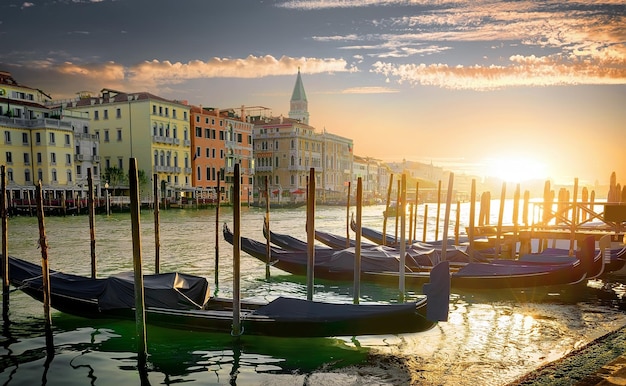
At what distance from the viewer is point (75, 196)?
111 feet

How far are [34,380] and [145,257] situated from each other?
36.0 feet

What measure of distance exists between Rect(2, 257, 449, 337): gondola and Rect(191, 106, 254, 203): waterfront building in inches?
1268

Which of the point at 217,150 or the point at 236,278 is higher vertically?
the point at 217,150

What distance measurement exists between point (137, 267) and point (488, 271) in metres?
7.11

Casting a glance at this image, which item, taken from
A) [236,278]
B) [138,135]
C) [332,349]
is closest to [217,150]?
[138,135]

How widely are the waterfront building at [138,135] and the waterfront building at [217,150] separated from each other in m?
2.55

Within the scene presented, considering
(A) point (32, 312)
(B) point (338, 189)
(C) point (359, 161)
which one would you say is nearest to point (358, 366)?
(A) point (32, 312)

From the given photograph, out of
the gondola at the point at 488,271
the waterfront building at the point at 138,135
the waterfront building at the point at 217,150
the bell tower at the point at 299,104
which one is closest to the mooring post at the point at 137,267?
the gondola at the point at 488,271

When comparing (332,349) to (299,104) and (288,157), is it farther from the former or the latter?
(299,104)

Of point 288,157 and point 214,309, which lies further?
point 288,157

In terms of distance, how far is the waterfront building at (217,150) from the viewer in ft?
135

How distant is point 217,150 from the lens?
140 feet

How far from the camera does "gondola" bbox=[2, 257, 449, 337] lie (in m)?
6.31

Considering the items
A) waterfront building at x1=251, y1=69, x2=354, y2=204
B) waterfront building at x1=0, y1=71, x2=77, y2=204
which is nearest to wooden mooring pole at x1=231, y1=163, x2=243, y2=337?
waterfront building at x1=0, y1=71, x2=77, y2=204
